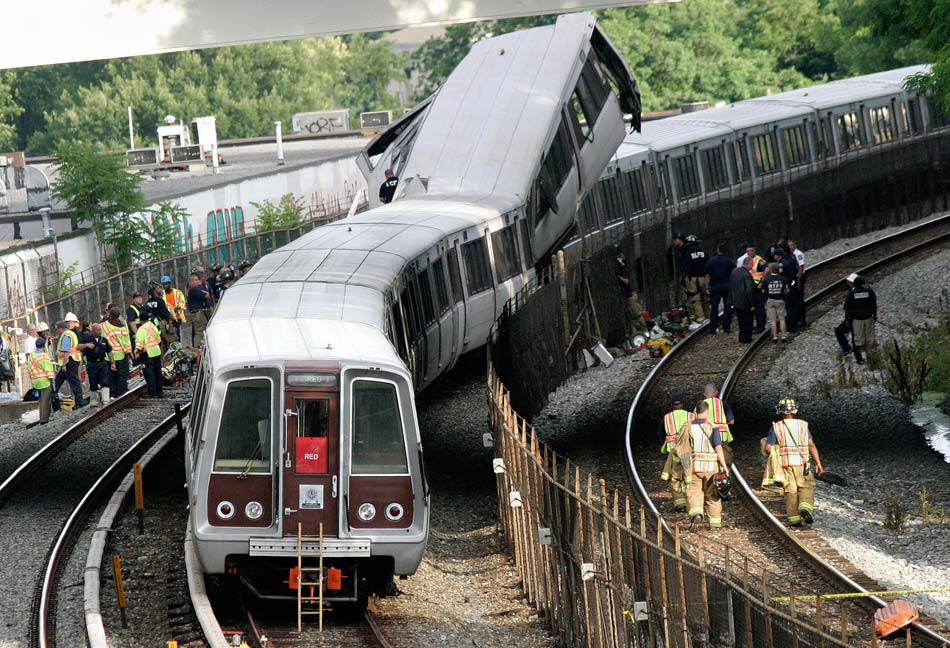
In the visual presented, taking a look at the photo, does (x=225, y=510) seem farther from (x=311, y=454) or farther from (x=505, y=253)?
(x=505, y=253)

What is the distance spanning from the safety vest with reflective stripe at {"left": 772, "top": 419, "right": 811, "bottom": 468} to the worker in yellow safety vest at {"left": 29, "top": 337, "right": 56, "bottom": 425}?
11.9 m

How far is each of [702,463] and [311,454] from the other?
458cm

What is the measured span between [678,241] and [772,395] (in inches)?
290

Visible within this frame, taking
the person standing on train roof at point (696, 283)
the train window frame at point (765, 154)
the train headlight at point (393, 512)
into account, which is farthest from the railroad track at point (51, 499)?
the train window frame at point (765, 154)

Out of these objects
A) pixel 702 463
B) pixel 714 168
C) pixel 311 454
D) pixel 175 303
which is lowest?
pixel 702 463

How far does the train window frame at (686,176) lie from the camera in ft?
114

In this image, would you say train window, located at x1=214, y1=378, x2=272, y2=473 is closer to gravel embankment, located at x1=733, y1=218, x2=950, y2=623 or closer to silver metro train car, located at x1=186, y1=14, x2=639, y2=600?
silver metro train car, located at x1=186, y1=14, x2=639, y2=600

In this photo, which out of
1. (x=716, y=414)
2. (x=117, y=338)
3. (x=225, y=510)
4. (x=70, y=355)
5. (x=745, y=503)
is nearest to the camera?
(x=225, y=510)

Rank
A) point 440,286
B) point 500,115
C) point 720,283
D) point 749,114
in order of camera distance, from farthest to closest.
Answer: point 749,114 < point 720,283 < point 500,115 < point 440,286

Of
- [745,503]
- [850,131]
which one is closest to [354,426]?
[745,503]

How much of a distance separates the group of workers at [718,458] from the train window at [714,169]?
1879 cm

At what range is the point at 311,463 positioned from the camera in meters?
14.4

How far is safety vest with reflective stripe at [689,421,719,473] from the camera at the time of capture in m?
16.8

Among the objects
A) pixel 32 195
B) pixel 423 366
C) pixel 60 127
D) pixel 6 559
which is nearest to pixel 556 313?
pixel 423 366
